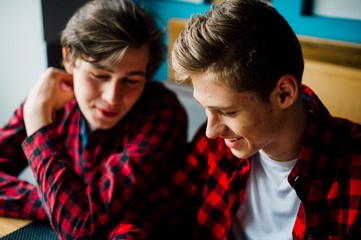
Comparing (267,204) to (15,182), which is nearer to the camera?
(267,204)

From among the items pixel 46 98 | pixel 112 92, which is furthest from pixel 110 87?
pixel 46 98

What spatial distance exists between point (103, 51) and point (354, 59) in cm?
101

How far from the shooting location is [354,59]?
165 centimetres

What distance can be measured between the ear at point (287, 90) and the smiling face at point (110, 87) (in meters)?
0.53

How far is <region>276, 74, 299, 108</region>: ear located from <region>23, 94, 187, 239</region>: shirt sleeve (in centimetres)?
50

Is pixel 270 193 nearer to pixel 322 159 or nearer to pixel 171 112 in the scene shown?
pixel 322 159

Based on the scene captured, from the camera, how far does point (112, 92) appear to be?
52.6 inches

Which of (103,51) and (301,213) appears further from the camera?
(103,51)

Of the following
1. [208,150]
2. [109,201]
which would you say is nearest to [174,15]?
[208,150]

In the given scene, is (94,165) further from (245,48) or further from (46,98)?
(245,48)

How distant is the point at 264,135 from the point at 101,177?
588 millimetres

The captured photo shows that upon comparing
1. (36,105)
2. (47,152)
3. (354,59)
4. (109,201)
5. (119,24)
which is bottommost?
(109,201)

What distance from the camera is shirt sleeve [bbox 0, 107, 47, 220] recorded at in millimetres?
1325

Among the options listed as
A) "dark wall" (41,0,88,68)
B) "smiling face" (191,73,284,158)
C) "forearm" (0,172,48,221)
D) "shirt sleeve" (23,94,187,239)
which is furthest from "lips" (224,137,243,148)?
"dark wall" (41,0,88,68)
